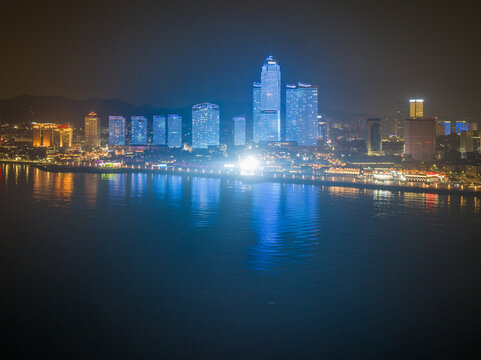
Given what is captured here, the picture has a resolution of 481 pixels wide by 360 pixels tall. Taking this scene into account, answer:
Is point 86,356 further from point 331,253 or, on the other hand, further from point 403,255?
point 403,255

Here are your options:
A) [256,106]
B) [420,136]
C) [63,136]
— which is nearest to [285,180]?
[420,136]

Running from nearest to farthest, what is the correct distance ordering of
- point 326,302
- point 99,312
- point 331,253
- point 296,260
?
point 99,312
point 326,302
point 296,260
point 331,253

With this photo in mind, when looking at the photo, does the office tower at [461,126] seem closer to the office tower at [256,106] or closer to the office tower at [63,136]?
the office tower at [256,106]

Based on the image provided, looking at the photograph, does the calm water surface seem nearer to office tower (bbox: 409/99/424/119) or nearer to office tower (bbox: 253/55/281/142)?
office tower (bbox: 253/55/281/142)

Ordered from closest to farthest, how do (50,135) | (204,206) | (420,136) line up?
(204,206), (420,136), (50,135)

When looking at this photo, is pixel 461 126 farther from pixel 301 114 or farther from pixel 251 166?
pixel 251 166

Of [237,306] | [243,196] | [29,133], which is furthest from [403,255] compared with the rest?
[29,133]
